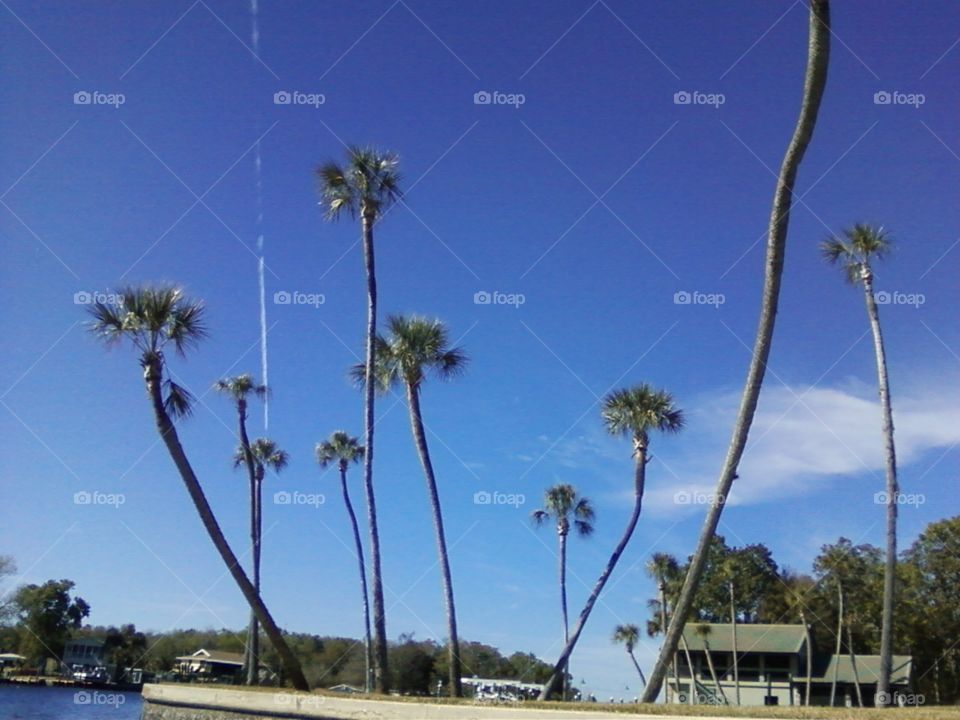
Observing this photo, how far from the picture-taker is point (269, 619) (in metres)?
25.8

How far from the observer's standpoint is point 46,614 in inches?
2395

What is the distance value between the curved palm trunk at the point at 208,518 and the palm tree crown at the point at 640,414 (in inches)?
680

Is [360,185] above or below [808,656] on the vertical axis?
above

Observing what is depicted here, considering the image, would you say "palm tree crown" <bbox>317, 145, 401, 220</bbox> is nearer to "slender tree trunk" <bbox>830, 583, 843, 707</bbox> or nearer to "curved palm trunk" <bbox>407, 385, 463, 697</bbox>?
"curved palm trunk" <bbox>407, 385, 463, 697</bbox>

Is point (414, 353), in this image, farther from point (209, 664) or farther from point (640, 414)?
point (209, 664)

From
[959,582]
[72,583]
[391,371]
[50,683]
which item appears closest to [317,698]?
[391,371]

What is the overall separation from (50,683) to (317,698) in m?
64.4

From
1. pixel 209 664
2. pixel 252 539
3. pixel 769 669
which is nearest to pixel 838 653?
pixel 769 669

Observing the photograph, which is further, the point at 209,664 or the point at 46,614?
the point at 209,664

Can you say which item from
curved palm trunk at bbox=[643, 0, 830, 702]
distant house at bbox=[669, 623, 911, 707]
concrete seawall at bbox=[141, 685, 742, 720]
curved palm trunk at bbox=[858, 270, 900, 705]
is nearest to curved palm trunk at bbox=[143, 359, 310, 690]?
concrete seawall at bbox=[141, 685, 742, 720]

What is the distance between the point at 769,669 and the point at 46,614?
46998 mm

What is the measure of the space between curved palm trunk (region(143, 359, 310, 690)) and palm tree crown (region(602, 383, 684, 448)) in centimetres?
1726

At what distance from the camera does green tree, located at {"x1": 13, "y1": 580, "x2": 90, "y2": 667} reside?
5981 cm

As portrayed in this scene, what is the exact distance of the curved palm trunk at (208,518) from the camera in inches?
973
